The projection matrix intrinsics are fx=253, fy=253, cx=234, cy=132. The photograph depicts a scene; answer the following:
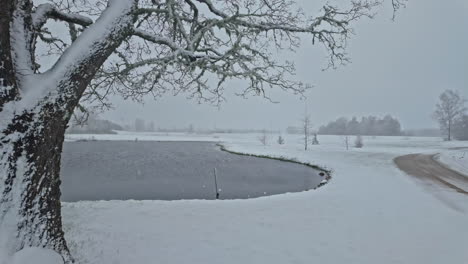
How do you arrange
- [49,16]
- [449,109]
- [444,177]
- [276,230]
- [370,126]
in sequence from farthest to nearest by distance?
[370,126] → [449,109] → [444,177] → [276,230] → [49,16]

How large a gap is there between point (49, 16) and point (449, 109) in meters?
59.5

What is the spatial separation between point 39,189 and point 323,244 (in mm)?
4865

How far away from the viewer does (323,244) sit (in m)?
5.09

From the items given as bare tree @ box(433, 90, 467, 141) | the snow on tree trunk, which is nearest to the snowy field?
the snow on tree trunk

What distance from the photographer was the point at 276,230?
5.82 m

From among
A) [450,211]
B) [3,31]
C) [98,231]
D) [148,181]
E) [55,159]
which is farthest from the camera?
[148,181]

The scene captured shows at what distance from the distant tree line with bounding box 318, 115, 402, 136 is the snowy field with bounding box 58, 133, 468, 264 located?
8326 cm

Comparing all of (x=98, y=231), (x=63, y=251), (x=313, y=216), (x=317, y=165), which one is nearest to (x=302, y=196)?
(x=313, y=216)

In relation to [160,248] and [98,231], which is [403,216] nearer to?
[160,248]

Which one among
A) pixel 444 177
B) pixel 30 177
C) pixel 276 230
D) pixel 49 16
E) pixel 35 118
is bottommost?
pixel 444 177

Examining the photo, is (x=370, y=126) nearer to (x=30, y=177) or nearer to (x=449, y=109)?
(x=449, y=109)

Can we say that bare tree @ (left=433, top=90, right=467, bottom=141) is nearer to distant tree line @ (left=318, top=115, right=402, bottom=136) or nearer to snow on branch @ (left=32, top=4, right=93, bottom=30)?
distant tree line @ (left=318, top=115, right=402, bottom=136)

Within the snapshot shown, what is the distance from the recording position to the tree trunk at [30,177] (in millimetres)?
2646

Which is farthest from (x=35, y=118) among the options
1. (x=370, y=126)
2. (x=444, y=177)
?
(x=370, y=126)
